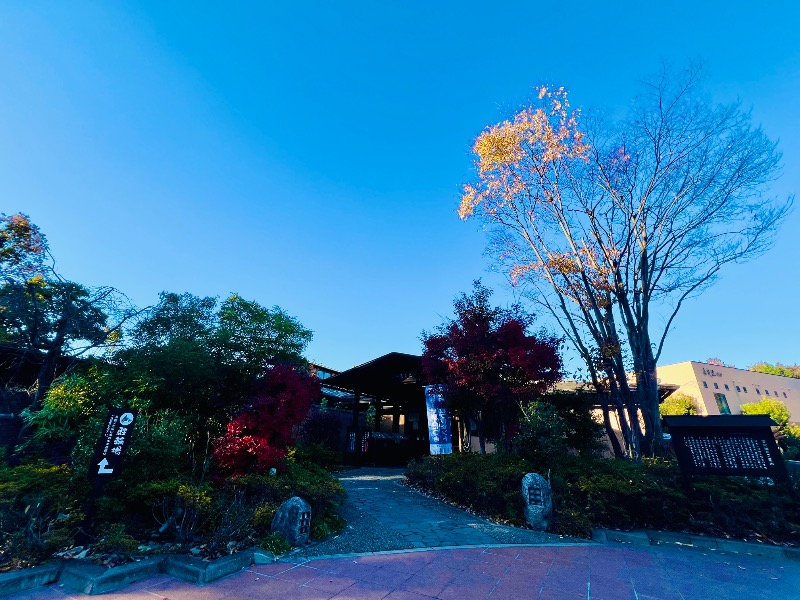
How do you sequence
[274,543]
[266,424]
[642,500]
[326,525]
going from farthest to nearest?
[266,424]
[642,500]
[326,525]
[274,543]

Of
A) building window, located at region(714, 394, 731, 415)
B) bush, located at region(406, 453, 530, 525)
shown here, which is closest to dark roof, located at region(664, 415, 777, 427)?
bush, located at region(406, 453, 530, 525)

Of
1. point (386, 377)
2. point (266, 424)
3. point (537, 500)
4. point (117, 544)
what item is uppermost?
point (386, 377)

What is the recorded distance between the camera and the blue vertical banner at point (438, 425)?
1085 centimetres

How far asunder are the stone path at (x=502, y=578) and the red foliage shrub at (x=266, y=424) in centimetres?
269

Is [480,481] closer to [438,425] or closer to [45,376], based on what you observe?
[438,425]

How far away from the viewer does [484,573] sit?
4.27 metres

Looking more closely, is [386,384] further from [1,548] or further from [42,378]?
[1,548]

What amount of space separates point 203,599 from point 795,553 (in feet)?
25.4

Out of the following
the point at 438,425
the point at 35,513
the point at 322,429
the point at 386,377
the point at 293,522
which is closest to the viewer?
the point at 35,513

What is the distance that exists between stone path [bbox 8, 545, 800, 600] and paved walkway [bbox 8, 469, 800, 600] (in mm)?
12

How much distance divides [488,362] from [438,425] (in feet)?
10.4

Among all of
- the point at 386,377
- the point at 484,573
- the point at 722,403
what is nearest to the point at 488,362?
the point at 484,573

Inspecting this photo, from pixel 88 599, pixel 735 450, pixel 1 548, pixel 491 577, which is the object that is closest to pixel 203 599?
pixel 88 599

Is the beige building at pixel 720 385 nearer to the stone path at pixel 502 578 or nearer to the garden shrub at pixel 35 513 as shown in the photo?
the stone path at pixel 502 578
